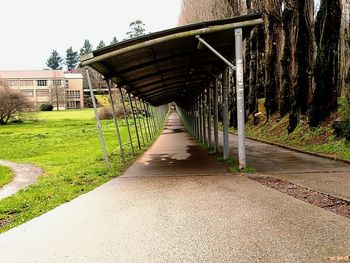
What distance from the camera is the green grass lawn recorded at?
12158 millimetres

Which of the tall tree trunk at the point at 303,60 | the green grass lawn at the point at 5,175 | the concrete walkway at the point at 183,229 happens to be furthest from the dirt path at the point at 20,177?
the tall tree trunk at the point at 303,60

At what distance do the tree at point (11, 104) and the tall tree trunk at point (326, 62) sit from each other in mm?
50898

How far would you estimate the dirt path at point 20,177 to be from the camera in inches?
416

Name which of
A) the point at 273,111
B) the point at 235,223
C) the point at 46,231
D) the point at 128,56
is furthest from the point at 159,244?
the point at 273,111

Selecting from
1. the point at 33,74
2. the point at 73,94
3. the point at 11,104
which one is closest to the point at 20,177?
the point at 11,104

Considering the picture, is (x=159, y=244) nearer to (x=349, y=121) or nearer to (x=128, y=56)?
(x=128, y=56)

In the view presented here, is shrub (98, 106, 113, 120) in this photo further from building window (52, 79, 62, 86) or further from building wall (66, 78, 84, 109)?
building window (52, 79, 62, 86)

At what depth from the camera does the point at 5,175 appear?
1366cm

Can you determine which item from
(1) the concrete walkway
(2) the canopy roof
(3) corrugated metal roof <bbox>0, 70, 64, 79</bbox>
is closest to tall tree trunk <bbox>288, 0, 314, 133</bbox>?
(2) the canopy roof

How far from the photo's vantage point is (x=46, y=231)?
5.67 metres

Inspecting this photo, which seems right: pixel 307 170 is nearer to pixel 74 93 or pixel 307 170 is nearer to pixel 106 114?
pixel 106 114

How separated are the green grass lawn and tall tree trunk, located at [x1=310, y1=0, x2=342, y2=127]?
37.2 feet

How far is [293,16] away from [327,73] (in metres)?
5.45

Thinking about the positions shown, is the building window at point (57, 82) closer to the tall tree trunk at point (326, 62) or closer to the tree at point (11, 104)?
the tree at point (11, 104)
